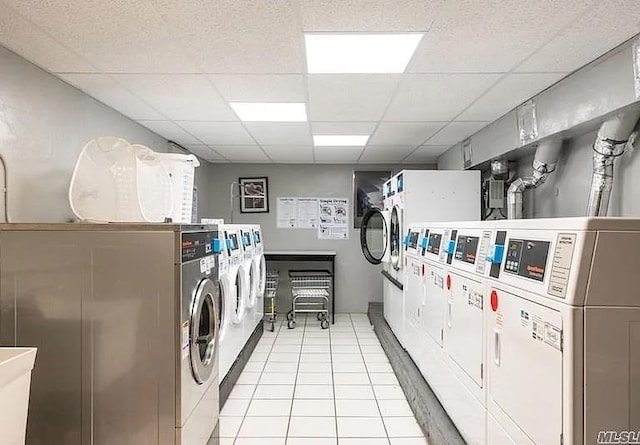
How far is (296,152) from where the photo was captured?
19.4ft

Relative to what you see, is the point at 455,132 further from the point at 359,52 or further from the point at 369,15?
the point at 369,15

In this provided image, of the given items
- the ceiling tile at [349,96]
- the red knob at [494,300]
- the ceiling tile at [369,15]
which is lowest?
the red knob at [494,300]

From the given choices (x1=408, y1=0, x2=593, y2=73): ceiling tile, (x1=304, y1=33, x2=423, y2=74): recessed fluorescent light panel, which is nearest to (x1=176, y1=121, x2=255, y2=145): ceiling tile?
(x1=304, y1=33, x2=423, y2=74): recessed fluorescent light panel

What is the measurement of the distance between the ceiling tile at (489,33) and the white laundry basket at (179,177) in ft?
5.15

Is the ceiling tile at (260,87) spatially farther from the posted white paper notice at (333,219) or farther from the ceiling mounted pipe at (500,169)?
the posted white paper notice at (333,219)

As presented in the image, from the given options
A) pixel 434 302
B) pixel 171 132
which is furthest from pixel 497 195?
pixel 171 132

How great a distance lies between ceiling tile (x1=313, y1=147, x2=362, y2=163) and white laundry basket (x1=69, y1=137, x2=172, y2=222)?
3183 mm

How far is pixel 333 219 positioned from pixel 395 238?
2067 mm

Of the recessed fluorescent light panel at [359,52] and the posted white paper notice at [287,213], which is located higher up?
the recessed fluorescent light panel at [359,52]

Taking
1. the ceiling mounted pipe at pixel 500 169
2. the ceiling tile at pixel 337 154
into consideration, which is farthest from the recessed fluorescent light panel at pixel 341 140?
the ceiling mounted pipe at pixel 500 169

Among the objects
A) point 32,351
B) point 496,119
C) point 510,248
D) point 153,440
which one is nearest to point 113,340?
point 32,351

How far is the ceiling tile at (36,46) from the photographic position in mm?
2105

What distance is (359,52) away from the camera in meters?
2.49

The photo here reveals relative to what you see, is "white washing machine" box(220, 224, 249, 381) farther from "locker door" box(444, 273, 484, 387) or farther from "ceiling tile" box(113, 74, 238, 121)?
"locker door" box(444, 273, 484, 387)
